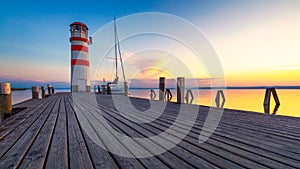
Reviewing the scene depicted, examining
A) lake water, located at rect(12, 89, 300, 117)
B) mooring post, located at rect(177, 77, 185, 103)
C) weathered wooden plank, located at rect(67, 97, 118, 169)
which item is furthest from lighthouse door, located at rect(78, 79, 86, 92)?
weathered wooden plank, located at rect(67, 97, 118, 169)

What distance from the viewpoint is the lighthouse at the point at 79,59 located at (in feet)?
45.7

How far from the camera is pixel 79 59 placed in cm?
1412

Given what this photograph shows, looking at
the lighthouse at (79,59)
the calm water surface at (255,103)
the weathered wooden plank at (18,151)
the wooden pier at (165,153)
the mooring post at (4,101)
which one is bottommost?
the calm water surface at (255,103)

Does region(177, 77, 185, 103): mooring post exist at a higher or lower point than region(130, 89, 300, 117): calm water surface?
higher

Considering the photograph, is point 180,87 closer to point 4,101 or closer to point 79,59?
point 4,101

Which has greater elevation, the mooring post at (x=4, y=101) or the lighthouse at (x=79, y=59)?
the lighthouse at (x=79, y=59)

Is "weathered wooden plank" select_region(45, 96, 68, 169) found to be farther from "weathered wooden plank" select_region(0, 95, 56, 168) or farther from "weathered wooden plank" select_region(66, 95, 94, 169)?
"weathered wooden plank" select_region(0, 95, 56, 168)

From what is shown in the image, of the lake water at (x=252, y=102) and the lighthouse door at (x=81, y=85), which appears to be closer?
the lake water at (x=252, y=102)

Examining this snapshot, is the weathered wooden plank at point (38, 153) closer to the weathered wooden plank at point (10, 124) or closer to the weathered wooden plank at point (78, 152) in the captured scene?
the weathered wooden plank at point (78, 152)

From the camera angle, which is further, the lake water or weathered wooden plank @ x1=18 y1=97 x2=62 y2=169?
the lake water

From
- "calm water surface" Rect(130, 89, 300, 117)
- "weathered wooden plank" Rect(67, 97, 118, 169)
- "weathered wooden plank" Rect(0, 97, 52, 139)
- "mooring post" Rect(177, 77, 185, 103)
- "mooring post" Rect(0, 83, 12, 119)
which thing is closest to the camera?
"weathered wooden plank" Rect(67, 97, 118, 169)

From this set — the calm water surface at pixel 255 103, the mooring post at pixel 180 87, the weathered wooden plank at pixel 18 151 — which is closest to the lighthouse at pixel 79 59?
the calm water surface at pixel 255 103

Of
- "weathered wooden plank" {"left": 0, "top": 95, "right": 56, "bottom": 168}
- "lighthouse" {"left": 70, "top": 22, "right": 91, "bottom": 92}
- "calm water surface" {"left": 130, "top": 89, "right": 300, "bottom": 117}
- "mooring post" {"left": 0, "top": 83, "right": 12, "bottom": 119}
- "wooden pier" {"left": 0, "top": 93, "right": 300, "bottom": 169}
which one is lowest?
"calm water surface" {"left": 130, "top": 89, "right": 300, "bottom": 117}

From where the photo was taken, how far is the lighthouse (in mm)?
13922
